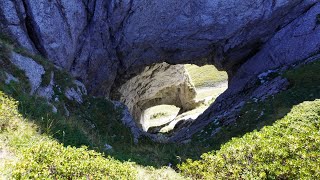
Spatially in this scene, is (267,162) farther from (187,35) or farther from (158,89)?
(158,89)

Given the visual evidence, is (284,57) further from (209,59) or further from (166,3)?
(166,3)

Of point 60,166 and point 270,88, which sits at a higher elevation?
point 270,88

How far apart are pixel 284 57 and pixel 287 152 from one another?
24083 millimetres

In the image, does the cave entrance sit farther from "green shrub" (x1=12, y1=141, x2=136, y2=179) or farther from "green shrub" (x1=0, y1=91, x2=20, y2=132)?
"green shrub" (x1=12, y1=141, x2=136, y2=179)

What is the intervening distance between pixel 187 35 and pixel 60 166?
2863 centimetres

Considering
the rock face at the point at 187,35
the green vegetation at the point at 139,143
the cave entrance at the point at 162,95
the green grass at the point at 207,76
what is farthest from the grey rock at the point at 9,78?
the green grass at the point at 207,76

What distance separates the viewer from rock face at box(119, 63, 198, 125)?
48.6 metres

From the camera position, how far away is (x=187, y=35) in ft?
117

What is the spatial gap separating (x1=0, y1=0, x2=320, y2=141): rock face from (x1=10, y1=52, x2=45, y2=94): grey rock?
710 cm

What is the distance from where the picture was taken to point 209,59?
1556 inches

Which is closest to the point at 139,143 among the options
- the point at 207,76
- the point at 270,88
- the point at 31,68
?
the point at 31,68

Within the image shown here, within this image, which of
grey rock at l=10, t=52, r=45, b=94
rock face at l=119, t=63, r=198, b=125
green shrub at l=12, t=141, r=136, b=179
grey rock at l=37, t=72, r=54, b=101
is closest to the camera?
green shrub at l=12, t=141, r=136, b=179

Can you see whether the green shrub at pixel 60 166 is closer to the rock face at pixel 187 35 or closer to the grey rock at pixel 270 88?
the grey rock at pixel 270 88

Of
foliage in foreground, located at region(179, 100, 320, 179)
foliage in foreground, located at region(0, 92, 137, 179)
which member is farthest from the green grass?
foliage in foreground, located at region(0, 92, 137, 179)
